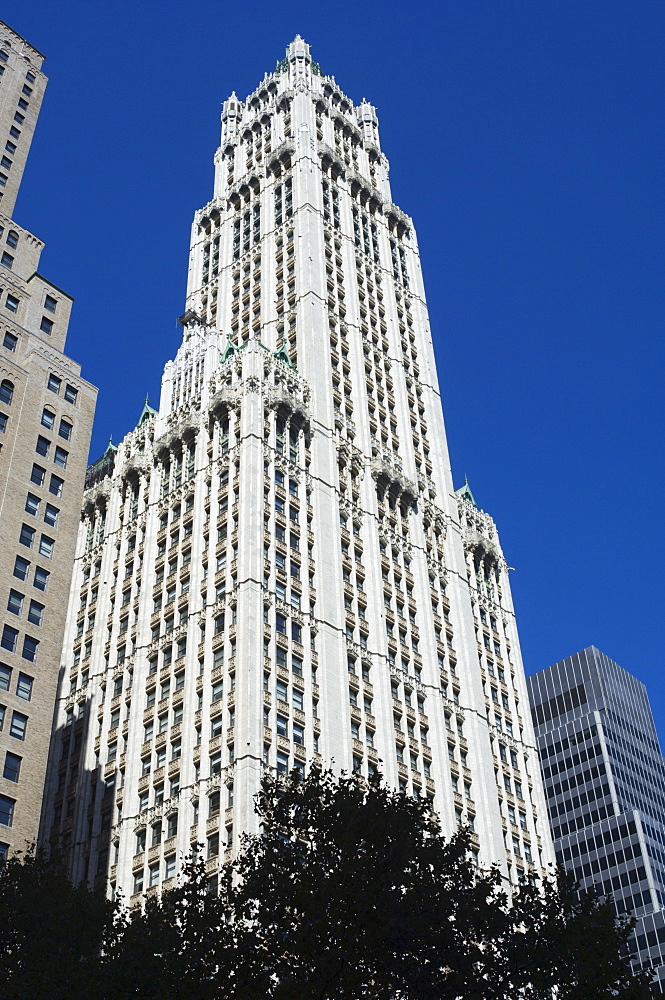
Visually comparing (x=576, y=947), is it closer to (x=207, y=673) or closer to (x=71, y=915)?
(x=71, y=915)

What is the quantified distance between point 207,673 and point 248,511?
12748mm

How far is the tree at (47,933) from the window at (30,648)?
59.3 ft

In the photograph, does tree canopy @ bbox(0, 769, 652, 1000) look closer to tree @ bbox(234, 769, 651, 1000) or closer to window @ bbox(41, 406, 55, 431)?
tree @ bbox(234, 769, 651, 1000)

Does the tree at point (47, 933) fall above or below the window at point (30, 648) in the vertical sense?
below

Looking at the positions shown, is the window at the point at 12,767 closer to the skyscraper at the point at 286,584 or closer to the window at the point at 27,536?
the skyscraper at the point at 286,584

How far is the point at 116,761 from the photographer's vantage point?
80.9 m

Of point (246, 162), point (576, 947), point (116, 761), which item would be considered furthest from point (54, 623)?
point (246, 162)

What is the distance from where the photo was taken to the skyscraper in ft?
249

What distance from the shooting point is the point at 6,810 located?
59375 mm

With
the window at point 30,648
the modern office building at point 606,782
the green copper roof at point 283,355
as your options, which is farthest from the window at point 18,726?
the modern office building at point 606,782

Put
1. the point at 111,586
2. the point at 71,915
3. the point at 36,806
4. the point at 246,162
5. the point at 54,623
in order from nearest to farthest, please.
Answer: the point at 71,915 < the point at 36,806 < the point at 54,623 < the point at 111,586 < the point at 246,162

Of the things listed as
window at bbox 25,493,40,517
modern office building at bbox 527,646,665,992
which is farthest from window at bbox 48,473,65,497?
modern office building at bbox 527,646,665,992

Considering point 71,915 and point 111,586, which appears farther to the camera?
point 111,586

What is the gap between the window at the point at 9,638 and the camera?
64.3 m
